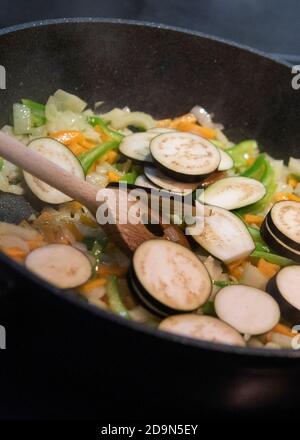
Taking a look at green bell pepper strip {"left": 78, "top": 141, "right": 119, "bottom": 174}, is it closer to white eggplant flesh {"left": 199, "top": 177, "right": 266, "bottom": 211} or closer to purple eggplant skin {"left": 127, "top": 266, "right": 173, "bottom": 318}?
white eggplant flesh {"left": 199, "top": 177, "right": 266, "bottom": 211}

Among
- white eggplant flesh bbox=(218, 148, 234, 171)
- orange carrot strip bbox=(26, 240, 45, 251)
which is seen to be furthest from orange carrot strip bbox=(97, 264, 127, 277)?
white eggplant flesh bbox=(218, 148, 234, 171)

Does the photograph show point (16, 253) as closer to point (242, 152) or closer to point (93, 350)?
point (93, 350)

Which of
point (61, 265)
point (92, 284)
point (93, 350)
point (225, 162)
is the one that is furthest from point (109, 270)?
point (225, 162)

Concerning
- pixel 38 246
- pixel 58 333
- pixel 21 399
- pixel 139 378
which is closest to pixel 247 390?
pixel 139 378

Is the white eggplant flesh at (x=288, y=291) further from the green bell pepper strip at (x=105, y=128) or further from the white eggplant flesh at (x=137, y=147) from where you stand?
the green bell pepper strip at (x=105, y=128)

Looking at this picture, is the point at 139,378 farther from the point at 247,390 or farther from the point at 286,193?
the point at 286,193
